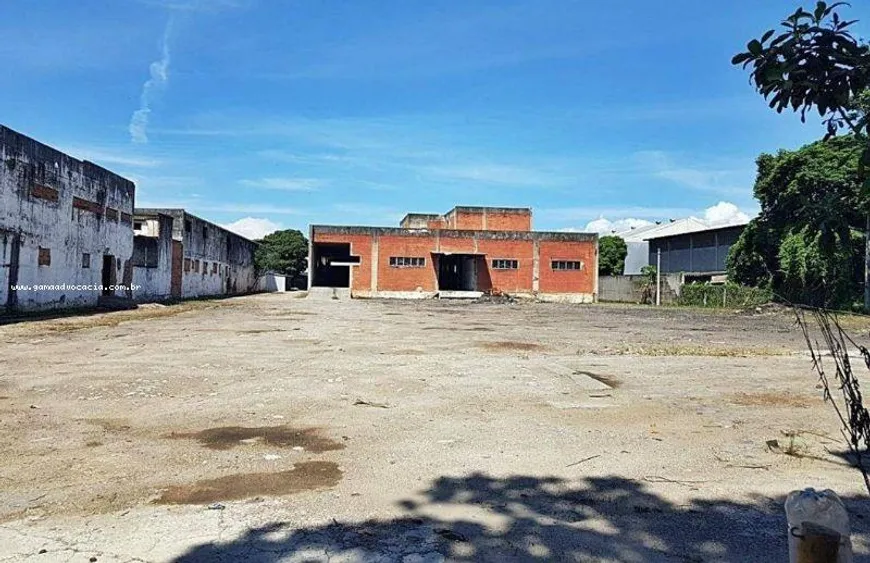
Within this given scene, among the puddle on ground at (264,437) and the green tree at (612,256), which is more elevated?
the green tree at (612,256)

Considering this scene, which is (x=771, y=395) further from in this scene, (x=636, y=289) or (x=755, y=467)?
(x=636, y=289)

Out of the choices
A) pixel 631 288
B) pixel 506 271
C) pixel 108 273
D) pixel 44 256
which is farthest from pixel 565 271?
pixel 44 256

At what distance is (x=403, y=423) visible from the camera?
18.7 ft

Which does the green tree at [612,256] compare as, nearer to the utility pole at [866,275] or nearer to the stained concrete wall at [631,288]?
the stained concrete wall at [631,288]

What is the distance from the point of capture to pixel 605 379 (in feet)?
27.3

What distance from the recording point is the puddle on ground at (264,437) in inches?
194

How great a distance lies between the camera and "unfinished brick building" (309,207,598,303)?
137 feet

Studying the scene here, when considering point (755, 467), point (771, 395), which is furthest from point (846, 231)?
point (771, 395)

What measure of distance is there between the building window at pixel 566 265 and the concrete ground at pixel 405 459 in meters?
33.3

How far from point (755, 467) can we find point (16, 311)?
2046cm

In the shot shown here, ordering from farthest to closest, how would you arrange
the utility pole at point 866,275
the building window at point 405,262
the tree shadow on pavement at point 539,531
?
the building window at point 405,262 → the utility pole at point 866,275 → the tree shadow on pavement at point 539,531

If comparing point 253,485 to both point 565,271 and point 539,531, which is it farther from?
point 565,271

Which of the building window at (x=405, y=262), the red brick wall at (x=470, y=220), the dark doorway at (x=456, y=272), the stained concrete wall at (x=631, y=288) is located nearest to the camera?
the stained concrete wall at (x=631, y=288)

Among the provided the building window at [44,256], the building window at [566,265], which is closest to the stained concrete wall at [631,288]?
the building window at [566,265]
